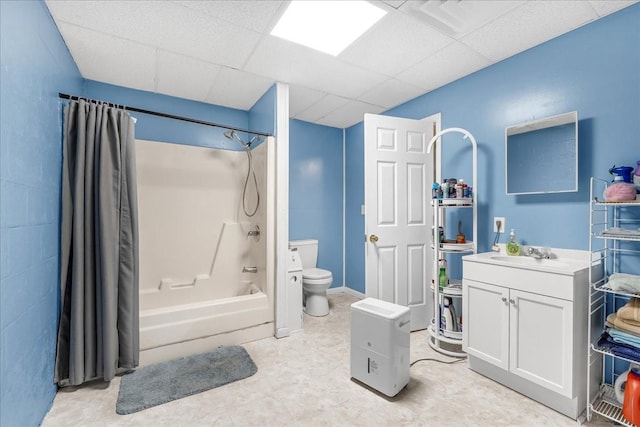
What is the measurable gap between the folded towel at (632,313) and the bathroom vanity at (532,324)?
0.53 ft

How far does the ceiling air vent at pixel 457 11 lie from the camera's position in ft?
5.42

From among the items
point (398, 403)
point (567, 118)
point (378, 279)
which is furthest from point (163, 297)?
point (567, 118)

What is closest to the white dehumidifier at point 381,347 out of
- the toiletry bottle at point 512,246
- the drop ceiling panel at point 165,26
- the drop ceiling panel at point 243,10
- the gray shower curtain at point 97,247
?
the toiletry bottle at point 512,246

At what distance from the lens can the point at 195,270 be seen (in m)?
2.95

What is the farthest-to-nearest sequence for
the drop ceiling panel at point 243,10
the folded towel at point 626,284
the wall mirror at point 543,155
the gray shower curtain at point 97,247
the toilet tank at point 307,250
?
1. the toilet tank at point 307,250
2. the wall mirror at point 543,155
3. the gray shower curtain at point 97,247
4. the drop ceiling panel at point 243,10
5. the folded towel at point 626,284

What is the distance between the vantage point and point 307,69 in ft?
8.02

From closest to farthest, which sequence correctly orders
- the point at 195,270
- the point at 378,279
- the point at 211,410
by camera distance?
the point at 211,410 → the point at 378,279 → the point at 195,270

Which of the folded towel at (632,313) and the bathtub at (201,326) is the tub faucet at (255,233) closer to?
the bathtub at (201,326)

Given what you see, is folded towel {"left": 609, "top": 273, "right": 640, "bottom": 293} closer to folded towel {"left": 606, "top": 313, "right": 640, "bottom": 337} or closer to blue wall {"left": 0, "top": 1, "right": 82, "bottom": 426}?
folded towel {"left": 606, "top": 313, "right": 640, "bottom": 337}

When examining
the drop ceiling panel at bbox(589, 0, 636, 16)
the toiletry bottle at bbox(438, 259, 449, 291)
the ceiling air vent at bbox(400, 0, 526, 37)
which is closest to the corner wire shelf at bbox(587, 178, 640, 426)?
the toiletry bottle at bbox(438, 259, 449, 291)

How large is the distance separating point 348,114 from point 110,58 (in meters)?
2.42

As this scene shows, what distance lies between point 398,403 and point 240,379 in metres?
1.04

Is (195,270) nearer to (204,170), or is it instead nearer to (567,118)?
(204,170)

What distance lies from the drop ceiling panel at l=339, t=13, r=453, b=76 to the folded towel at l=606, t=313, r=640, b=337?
1980mm
